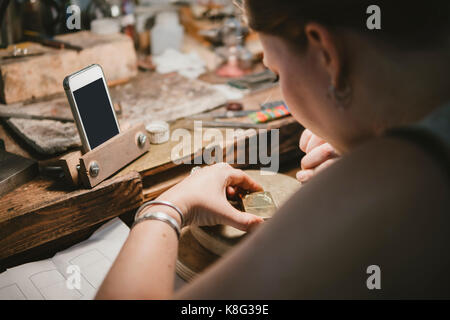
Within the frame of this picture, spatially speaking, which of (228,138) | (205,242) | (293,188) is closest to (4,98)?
(228,138)

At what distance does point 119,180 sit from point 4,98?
84 centimetres

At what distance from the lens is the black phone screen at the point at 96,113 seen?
1.20 metres

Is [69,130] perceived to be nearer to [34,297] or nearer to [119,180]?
[119,180]

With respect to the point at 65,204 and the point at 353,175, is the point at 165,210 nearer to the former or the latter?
the point at 65,204

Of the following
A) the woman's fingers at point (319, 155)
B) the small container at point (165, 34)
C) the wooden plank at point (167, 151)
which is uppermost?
the small container at point (165, 34)

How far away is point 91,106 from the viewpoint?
1.24m

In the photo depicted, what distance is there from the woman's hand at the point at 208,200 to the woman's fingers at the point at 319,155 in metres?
0.23

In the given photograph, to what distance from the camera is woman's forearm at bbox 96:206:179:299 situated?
712 mm

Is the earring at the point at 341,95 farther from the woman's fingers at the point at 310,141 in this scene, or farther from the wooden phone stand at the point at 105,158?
the wooden phone stand at the point at 105,158

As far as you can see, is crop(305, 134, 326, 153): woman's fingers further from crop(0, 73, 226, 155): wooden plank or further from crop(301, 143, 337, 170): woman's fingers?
crop(0, 73, 226, 155): wooden plank

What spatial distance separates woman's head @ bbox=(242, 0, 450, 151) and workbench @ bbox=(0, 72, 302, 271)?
70cm

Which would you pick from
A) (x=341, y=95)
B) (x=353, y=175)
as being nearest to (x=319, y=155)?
(x=341, y=95)

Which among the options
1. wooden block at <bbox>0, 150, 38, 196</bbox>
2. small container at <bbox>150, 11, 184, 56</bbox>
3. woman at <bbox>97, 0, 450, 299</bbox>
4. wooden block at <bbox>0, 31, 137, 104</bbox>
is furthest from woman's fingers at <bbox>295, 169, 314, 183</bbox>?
small container at <bbox>150, 11, 184, 56</bbox>

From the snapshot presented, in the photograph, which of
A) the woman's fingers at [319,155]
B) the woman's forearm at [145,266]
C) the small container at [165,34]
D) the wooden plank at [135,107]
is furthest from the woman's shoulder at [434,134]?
the small container at [165,34]
